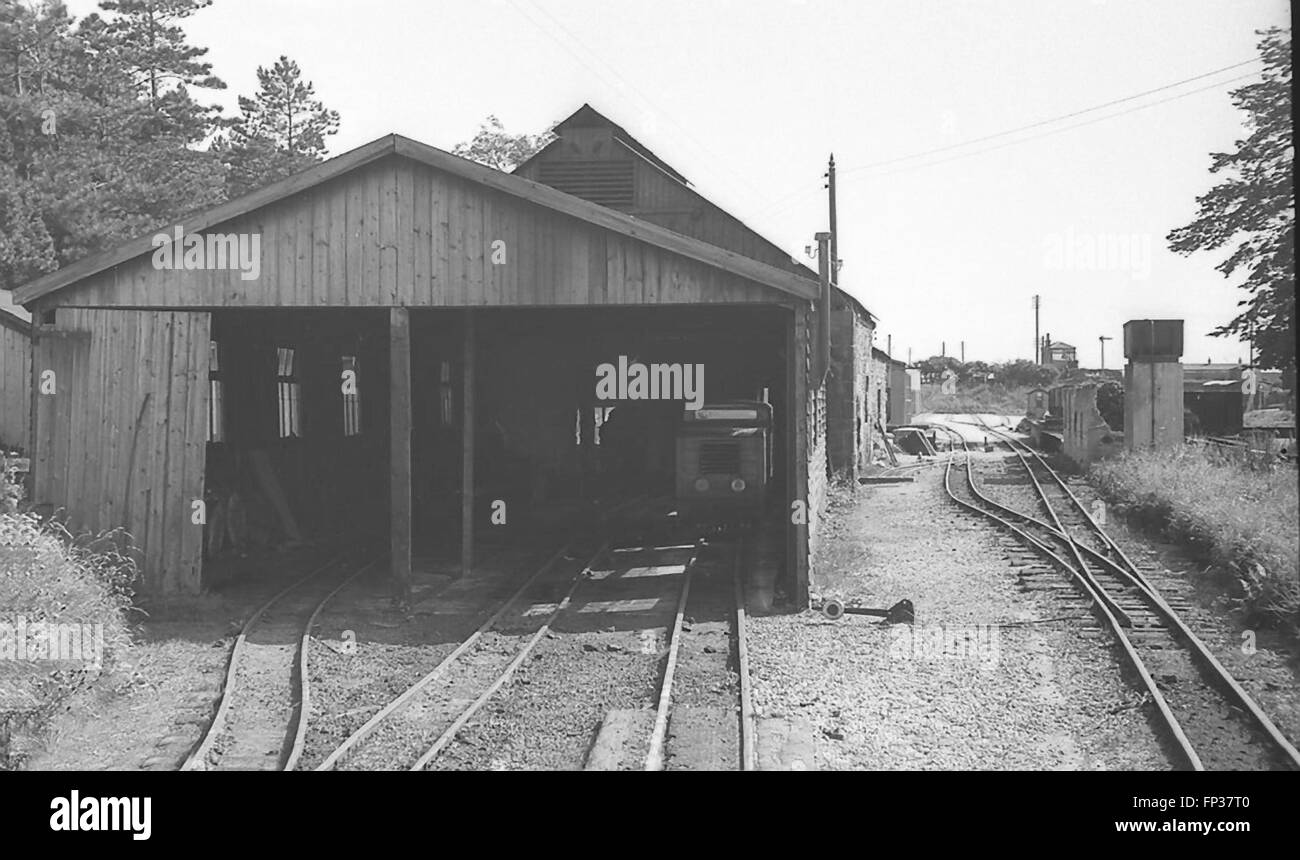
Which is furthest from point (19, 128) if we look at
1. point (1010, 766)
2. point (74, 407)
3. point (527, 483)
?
point (1010, 766)

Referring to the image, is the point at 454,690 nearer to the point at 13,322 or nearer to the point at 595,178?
the point at 13,322

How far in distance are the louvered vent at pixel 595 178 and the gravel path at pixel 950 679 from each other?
15.2 m

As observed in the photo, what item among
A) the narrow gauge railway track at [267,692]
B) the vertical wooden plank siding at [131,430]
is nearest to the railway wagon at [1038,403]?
the narrow gauge railway track at [267,692]

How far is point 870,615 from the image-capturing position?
12.9 metres

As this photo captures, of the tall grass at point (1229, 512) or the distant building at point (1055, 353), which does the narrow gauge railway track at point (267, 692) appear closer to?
the tall grass at point (1229, 512)

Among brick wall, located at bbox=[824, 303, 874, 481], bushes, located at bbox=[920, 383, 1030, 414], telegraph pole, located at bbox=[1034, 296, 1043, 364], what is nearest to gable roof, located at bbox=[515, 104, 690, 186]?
brick wall, located at bbox=[824, 303, 874, 481]

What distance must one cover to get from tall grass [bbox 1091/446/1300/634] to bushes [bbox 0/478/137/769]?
33.7 ft

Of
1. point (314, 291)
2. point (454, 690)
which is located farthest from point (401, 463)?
point (454, 690)

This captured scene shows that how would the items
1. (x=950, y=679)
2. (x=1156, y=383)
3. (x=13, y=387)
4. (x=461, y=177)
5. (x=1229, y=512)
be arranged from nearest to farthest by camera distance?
(x=950, y=679)
(x=461, y=177)
(x=1229, y=512)
(x=13, y=387)
(x=1156, y=383)

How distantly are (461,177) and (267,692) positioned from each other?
6330mm

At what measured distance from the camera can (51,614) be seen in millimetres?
10422

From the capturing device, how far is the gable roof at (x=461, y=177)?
1290 centimetres
